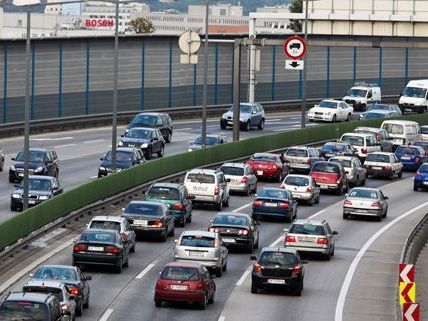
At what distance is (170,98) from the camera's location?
108m

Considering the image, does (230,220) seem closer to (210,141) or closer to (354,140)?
(210,141)

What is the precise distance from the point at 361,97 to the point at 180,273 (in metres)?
72.5

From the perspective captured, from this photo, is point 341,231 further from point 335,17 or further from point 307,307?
point 335,17

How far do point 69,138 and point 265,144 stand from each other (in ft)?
43.0

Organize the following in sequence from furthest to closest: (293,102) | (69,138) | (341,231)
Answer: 1. (293,102)
2. (69,138)
3. (341,231)

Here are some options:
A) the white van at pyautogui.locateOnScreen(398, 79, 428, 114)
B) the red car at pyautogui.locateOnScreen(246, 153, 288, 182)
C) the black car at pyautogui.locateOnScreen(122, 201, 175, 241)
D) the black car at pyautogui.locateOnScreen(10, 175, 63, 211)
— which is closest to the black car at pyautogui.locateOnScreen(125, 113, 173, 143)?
the red car at pyautogui.locateOnScreen(246, 153, 288, 182)

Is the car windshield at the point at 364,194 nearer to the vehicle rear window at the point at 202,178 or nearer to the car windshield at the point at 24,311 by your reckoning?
the vehicle rear window at the point at 202,178

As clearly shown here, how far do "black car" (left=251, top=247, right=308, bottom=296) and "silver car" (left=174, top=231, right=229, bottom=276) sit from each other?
2538 millimetres

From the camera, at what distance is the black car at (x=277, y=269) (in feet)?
146

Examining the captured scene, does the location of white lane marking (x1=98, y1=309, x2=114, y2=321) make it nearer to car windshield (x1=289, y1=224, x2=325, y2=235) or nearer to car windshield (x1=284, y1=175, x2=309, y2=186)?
car windshield (x1=289, y1=224, x2=325, y2=235)

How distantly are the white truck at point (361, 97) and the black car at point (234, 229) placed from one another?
60.1 meters

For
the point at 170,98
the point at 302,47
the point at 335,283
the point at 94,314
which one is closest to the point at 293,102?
the point at 170,98

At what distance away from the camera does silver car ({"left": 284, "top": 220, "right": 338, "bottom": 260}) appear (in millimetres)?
51094

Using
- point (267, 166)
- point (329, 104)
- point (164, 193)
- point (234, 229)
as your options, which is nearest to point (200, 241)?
point (234, 229)
